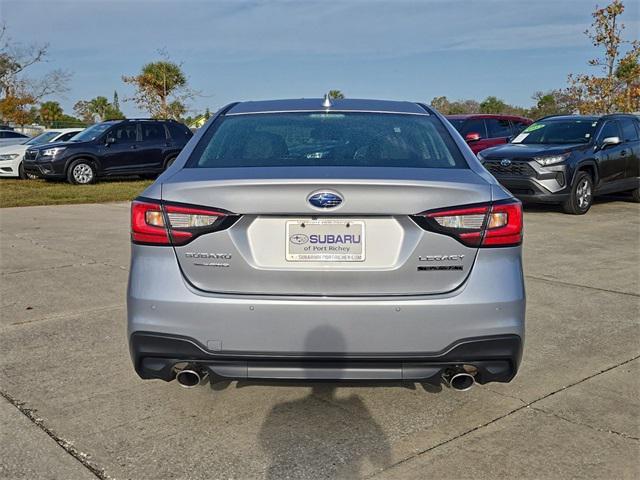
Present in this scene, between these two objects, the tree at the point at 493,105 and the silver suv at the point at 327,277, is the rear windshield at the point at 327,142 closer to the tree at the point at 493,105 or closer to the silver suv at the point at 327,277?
the silver suv at the point at 327,277

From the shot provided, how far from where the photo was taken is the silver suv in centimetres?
279

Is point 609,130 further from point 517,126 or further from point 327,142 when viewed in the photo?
point 327,142

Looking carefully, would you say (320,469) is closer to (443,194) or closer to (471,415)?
Answer: (471,415)

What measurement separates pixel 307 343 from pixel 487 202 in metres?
1.01

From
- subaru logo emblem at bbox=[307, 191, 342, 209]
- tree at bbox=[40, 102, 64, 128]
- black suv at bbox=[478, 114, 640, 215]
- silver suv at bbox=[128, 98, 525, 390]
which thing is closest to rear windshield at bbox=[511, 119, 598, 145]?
black suv at bbox=[478, 114, 640, 215]

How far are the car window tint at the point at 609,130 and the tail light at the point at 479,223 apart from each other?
10.1 metres

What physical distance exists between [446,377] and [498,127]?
14498 millimetres

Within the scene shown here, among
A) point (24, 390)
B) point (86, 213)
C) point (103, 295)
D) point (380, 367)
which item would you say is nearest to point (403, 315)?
point (380, 367)

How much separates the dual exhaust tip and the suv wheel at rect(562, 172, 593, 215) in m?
9.18

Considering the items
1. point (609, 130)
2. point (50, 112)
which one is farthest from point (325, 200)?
point (50, 112)

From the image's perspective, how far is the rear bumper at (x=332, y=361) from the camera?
2.84 meters

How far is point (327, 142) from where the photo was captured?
3484 mm

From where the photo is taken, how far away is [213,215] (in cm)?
282

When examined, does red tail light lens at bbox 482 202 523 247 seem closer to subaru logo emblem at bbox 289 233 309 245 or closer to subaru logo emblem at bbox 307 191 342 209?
subaru logo emblem at bbox 307 191 342 209
